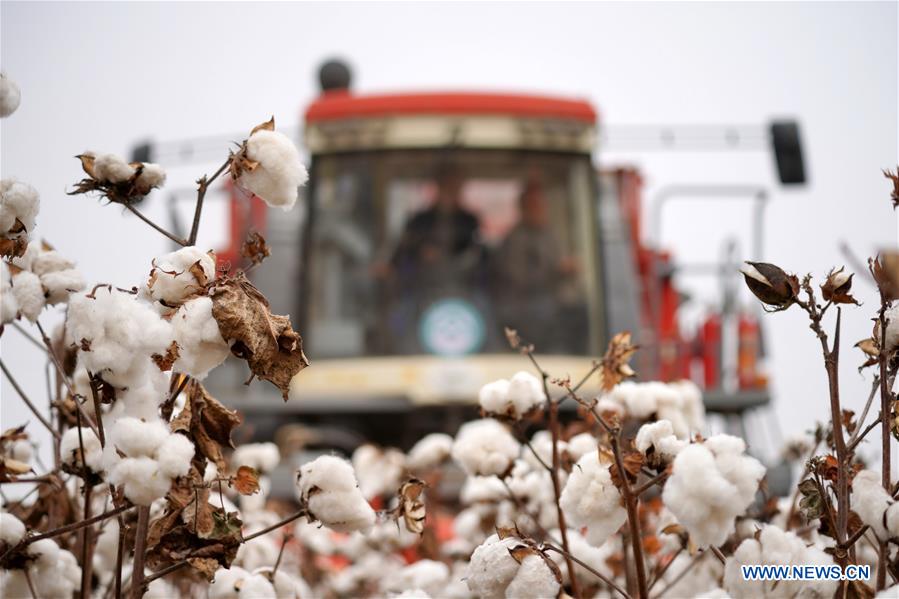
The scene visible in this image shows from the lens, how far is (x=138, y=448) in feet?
3.28

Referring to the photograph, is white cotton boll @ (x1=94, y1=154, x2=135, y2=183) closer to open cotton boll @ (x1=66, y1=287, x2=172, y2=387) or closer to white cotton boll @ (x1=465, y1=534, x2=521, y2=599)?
open cotton boll @ (x1=66, y1=287, x2=172, y2=387)

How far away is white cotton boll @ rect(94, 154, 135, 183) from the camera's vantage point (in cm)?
122

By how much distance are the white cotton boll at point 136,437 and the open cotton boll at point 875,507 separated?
0.67m

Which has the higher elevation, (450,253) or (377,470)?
(450,253)

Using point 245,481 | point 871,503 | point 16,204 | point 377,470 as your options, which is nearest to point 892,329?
point 871,503

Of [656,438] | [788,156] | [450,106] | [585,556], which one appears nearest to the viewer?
[656,438]

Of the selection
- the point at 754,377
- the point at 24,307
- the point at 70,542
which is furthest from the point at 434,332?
the point at 24,307

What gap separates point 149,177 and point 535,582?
0.60 meters

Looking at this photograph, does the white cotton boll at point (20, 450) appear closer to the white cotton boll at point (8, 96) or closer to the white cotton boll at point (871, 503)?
the white cotton boll at point (8, 96)

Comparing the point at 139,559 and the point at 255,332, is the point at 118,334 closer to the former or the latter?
the point at 255,332

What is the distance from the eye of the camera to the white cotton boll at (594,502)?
1.22 m

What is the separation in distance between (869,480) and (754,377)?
636cm

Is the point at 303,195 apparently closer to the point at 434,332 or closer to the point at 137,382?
the point at 434,332

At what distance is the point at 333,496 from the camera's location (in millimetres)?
1209
